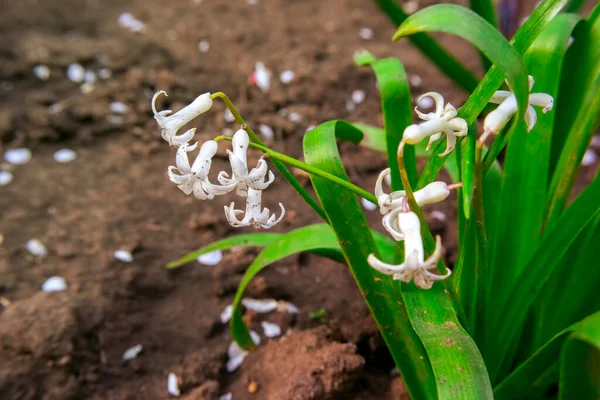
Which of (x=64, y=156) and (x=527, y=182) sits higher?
(x=527, y=182)

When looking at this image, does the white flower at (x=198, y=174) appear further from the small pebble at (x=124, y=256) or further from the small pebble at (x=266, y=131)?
the small pebble at (x=266, y=131)

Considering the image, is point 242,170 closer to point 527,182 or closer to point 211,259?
point 527,182

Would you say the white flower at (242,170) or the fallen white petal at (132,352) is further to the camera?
the fallen white petal at (132,352)

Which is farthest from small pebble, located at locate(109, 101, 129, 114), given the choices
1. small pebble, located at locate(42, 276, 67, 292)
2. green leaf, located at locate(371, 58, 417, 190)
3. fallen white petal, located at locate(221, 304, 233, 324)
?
green leaf, located at locate(371, 58, 417, 190)

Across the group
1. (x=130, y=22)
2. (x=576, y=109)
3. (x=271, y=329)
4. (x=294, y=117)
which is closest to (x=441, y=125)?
(x=576, y=109)

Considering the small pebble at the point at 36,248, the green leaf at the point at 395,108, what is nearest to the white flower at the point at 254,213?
the green leaf at the point at 395,108

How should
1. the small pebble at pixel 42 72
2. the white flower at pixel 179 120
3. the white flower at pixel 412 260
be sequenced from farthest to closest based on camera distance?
the small pebble at pixel 42 72 → the white flower at pixel 179 120 → the white flower at pixel 412 260

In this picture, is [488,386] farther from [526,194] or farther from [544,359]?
[526,194]
